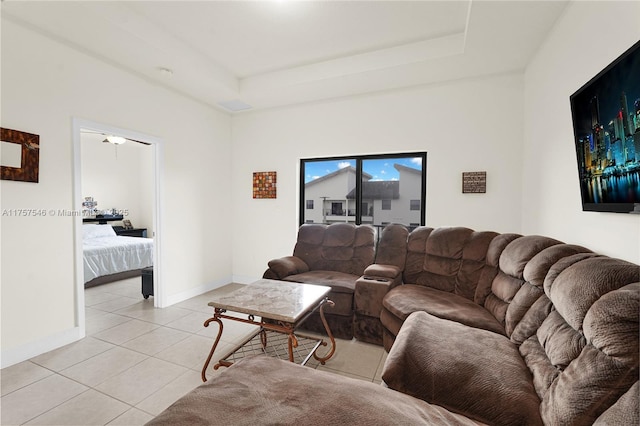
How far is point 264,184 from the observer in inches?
173

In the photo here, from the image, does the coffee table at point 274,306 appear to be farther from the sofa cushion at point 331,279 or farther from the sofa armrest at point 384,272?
the sofa armrest at point 384,272

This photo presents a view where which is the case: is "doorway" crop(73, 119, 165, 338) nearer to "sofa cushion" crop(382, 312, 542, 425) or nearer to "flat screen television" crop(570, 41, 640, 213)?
"sofa cushion" crop(382, 312, 542, 425)

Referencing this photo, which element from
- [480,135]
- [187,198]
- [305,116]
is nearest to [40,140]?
[187,198]

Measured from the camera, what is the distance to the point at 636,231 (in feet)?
4.39

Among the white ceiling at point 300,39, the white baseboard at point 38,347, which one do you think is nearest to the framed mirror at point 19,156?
the white ceiling at point 300,39

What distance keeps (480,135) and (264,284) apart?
287cm

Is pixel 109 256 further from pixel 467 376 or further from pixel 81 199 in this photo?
pixel 467 376

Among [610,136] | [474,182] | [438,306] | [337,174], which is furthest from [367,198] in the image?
[610,136]

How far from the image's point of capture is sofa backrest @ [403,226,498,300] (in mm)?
2545

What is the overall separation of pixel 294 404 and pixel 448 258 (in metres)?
2.16

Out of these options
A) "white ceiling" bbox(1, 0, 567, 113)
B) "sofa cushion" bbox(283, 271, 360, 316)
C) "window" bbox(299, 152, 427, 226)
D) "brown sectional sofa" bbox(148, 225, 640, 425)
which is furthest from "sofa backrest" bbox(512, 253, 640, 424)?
"window" bbox(299, 152, 427, 226)

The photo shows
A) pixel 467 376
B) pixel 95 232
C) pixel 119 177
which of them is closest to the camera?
pixel 467 376

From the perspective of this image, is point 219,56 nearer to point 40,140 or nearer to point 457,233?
point 40,140

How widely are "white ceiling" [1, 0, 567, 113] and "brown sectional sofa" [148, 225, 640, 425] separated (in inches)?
73.6
